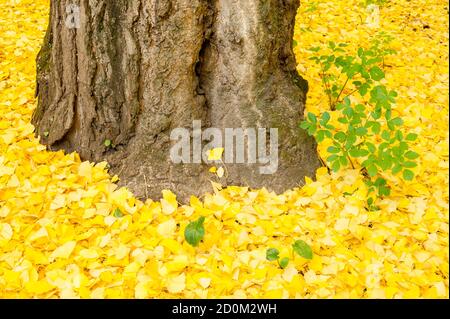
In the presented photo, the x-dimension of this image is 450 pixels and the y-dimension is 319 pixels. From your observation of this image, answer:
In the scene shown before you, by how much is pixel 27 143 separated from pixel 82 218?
33.4 inches

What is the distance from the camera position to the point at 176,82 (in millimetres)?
2645

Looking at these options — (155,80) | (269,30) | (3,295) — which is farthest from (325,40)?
(3,295)

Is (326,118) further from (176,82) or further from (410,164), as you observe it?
(176,82)

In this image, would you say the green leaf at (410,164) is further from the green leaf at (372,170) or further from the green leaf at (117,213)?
the green leaf at (117,213)

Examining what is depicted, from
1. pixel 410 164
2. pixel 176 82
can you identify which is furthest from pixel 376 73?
pixel 176 82

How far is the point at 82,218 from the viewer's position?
2445 millimetres

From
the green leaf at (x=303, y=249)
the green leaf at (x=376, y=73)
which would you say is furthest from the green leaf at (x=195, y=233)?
the green leaf at (x=376, y=73)

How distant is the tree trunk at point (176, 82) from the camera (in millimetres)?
2555

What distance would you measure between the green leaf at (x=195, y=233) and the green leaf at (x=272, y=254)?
32 centimetres

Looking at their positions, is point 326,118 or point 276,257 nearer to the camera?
point 276,257

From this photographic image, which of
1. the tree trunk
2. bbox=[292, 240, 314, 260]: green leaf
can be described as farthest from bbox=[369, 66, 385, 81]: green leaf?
bbox=[292, 240, 314, 260]: green leaf

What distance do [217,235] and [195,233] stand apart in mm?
133

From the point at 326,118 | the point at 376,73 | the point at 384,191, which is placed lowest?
the point at 384,191

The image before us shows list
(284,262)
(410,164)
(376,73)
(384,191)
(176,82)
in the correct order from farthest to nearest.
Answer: (376,73) < (176,82) < (384,191) < (410,164) < (284,262)
